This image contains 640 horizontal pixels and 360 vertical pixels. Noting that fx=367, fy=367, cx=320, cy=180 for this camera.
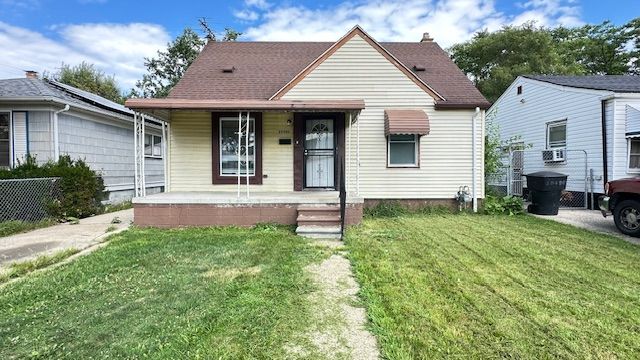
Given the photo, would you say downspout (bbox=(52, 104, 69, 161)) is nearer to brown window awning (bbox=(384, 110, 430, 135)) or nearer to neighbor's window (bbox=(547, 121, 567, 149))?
brown window awning (bbox=(384, 110, 430, 135))

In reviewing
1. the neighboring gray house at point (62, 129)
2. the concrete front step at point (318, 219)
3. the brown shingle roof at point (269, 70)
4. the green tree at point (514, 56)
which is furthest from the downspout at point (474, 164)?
the green tree at point (514, 56)

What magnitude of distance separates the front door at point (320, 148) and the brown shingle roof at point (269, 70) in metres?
1.61

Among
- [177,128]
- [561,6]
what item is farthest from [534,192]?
[561,6]

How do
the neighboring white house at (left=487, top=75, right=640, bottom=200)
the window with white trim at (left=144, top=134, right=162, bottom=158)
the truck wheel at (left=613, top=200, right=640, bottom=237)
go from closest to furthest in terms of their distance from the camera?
the truck wheel at (left=613, top=200, right=640, bottom=237)
the neighboring white house at (left=487, top=75, right=640, bottom=200)
the window with white trim at (left=144, top=134, right=162, bottom=158)

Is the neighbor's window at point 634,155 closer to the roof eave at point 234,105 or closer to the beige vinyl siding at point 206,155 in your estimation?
the roof eave at point 234,105

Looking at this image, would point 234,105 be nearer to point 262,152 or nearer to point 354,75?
point 262,152

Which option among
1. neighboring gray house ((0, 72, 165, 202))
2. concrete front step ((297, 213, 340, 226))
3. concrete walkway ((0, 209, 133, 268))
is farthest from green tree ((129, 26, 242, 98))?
concrete front step ((297, 213, 340, 226))

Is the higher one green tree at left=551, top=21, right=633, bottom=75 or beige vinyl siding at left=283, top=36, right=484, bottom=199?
green tree at left=551, top=21, right=633, bottom=75

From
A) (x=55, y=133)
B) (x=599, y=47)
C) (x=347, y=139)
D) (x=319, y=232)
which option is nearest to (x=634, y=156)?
(x=347, y=139)

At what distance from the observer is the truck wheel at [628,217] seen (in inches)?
273

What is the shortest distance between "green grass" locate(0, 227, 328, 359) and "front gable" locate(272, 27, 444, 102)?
5115 millimetres

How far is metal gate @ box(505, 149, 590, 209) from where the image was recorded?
36.9 ft

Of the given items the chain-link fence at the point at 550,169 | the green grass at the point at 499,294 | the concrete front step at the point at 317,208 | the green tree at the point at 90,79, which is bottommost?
the green grass at the point at 499,294

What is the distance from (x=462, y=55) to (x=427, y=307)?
33.0 meters
